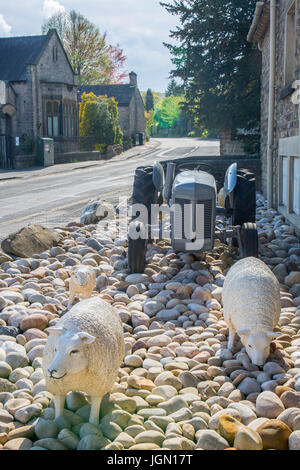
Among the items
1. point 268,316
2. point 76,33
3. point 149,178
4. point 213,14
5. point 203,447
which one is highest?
point 76,33

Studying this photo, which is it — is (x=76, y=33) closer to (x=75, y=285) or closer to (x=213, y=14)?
(x=213, y=14)

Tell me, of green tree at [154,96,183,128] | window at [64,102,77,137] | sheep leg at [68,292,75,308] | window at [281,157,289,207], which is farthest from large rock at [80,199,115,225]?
green tree at [154,96,183,128]

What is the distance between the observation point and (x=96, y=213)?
11.8 m

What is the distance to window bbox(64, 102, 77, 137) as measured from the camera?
40875mm

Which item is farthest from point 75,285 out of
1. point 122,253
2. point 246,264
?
point 122,253

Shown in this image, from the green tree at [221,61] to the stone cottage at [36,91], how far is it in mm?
12981

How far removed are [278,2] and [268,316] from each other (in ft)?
31.5

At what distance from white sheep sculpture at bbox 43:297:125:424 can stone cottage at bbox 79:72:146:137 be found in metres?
54.6

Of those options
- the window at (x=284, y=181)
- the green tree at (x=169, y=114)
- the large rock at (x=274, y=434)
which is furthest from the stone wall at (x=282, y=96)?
the green tree at (x=169, y=114)

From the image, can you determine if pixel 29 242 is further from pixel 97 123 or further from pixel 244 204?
pixel 97 123

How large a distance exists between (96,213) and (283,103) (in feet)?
13.6

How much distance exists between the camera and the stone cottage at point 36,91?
119ft

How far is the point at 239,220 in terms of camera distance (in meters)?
8.94

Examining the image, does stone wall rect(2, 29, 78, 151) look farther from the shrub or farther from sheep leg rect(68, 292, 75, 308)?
sheep leg rect(68, 292, 75, 308)
